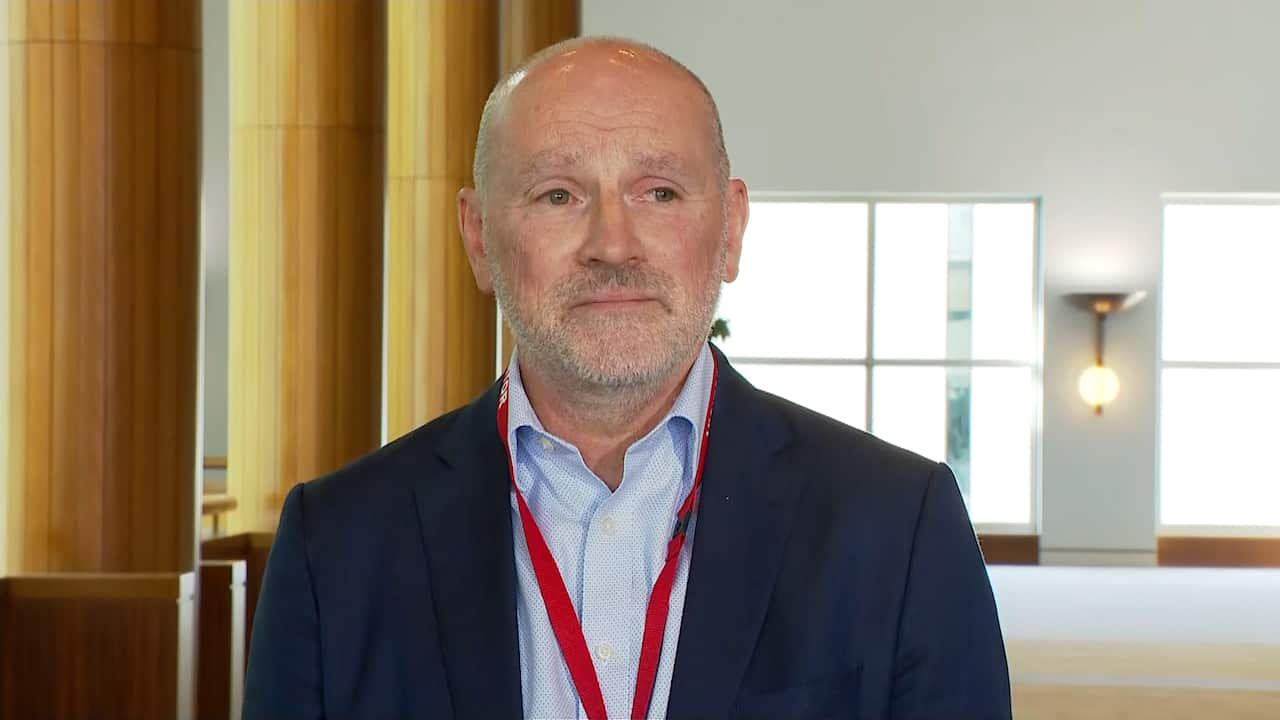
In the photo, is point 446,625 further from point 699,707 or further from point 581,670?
point 699,707

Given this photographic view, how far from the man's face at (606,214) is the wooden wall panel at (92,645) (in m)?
3.39

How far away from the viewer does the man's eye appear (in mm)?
1816

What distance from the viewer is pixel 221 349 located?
1573 centimetres

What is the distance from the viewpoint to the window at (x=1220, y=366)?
609 inches

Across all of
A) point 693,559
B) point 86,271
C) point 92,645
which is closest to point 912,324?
point 86,271

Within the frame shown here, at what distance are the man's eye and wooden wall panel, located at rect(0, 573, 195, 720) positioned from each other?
3.44 metres

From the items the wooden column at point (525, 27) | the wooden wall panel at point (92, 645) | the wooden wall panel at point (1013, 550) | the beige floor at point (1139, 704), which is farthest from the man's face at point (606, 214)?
the wooden wall panel at point (1013, 550)

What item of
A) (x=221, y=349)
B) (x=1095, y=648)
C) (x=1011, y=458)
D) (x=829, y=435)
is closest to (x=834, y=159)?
(x=1011, y=458)

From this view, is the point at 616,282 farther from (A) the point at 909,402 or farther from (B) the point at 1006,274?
(B) the point at 1006,274

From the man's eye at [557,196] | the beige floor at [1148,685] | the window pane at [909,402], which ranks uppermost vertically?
the man's eye at [557,196]

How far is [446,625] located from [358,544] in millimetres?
149

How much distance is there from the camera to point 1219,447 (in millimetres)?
15531

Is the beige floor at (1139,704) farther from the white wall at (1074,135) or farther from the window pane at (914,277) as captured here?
the window pane at (914,277)

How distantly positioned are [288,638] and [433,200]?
777cm
